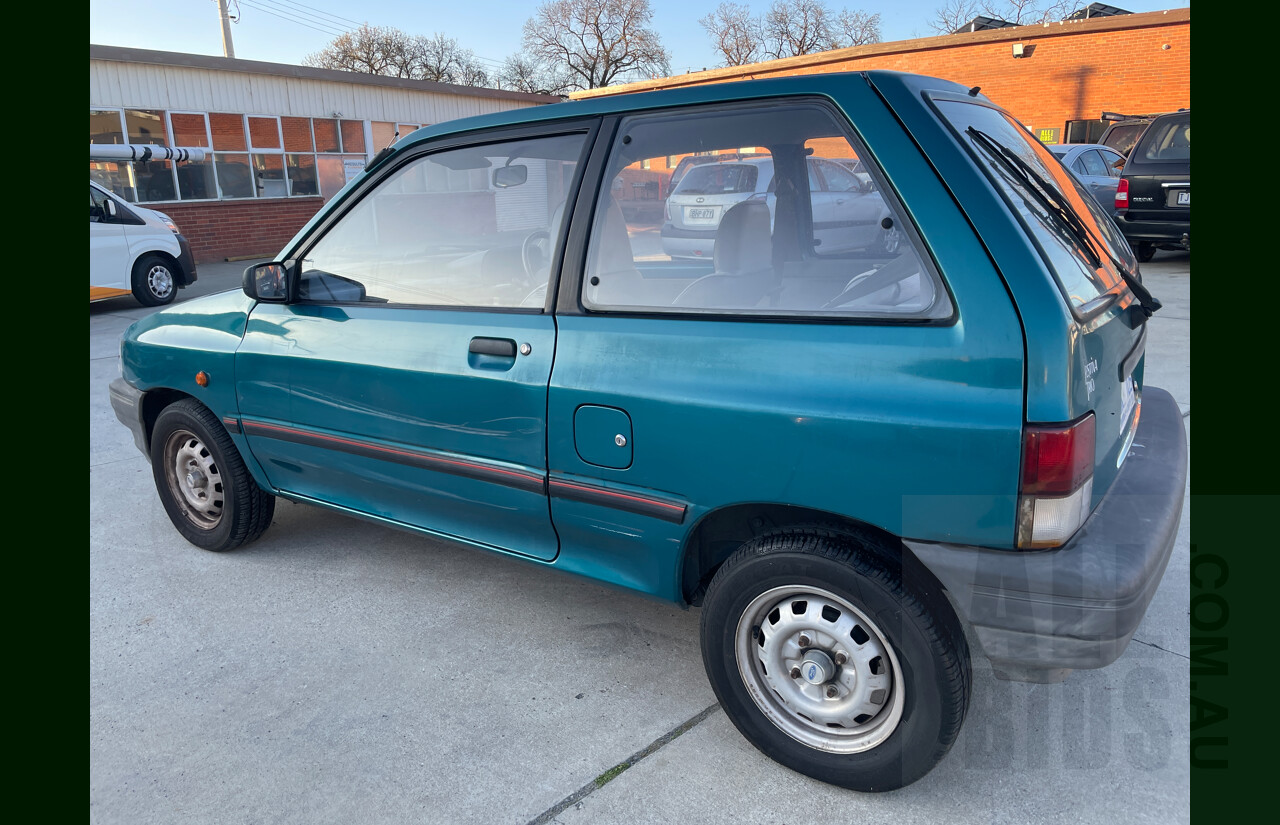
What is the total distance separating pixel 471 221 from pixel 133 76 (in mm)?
15856

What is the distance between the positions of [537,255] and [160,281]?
34.7ft

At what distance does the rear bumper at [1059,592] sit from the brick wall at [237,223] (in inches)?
683

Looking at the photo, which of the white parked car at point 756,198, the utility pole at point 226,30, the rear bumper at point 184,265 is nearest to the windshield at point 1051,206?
the white parked car at point 756,198

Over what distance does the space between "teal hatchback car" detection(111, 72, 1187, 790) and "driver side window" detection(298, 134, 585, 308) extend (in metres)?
0.01

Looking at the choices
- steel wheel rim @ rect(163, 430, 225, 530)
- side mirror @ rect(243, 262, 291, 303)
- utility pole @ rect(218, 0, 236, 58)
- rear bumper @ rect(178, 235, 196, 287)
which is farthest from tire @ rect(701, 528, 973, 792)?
utility pole @ rect(218, 0, 236, 58)

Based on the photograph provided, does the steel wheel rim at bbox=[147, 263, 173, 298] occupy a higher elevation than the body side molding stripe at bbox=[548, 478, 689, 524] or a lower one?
higher

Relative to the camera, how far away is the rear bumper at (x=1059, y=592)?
1.84m

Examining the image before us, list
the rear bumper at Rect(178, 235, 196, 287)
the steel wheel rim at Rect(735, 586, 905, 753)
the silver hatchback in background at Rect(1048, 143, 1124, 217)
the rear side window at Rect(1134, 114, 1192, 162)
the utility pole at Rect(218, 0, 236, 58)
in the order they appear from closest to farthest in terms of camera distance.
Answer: the steel wheel rim at Rect(735, 586, 905, 753)
the rear side window at Rect(1134, 114, 1192, 162)
the rear bumper at Rect(178, 235, 196, 287)
the silver hatchback in background at Rect(1048, 143, 1124, 217)
the utility pole at Rect(218, 0, 236, 58)

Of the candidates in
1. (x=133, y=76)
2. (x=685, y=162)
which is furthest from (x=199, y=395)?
(x=133, y=76)

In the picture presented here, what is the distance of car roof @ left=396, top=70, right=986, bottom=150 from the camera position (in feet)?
7.06

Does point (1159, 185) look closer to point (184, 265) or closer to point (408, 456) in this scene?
point (408, 456)

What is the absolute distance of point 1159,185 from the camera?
10.6 meters

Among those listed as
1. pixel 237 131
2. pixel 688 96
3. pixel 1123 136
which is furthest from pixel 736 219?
pixel 1123 136

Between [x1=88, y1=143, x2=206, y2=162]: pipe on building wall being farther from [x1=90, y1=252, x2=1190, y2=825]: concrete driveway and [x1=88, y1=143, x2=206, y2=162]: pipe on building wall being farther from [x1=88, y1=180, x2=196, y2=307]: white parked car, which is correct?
[x1=90, y1=252, x2=1190, y2=825]: concrete driveway
